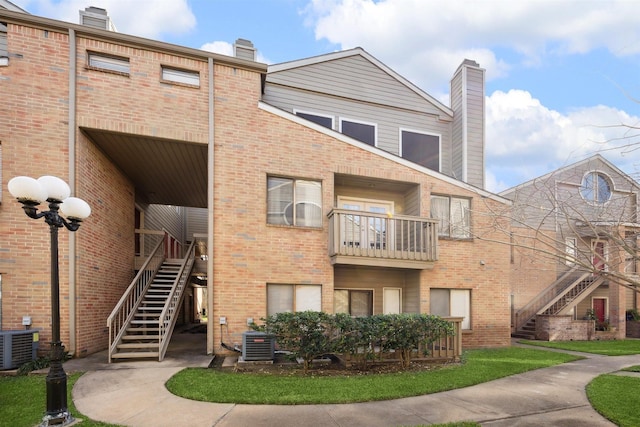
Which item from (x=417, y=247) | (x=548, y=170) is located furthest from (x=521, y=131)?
(x=417, y=247)

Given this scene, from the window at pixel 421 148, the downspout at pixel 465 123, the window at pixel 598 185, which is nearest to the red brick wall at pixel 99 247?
the window at pixel 421 148

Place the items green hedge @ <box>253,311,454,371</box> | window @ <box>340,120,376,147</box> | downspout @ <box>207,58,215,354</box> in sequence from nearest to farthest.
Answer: green hedge @ <box>253,311,454,371</box> → downspout @ <box>207,58,215,354</box> → window @ <box>340,120,376,147</box>

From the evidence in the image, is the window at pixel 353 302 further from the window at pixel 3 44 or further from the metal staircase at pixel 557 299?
the window at pixel 3 44

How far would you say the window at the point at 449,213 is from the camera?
1152 cm

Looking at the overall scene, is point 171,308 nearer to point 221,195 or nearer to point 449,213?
point 221,195

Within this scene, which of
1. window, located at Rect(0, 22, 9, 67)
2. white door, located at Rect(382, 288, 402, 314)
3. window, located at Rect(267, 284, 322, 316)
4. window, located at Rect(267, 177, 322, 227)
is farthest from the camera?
white door, located at Rect(382, 288, 402, 314)

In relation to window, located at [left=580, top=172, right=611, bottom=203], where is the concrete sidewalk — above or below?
below

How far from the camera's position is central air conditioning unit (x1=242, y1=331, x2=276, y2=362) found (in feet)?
26.8

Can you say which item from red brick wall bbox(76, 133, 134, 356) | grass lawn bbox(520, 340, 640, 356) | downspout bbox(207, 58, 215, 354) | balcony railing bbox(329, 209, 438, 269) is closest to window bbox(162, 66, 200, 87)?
downspout bbox(207, 58, 215, 354)

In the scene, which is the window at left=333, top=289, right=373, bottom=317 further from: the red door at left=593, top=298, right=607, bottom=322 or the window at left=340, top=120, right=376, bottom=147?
the red door at left=593, top=298, right=607, bottom=322

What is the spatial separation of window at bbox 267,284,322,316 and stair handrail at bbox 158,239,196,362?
2559 millimetres

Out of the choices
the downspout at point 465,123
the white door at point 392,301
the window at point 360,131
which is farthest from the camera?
the downspout at point 465,123

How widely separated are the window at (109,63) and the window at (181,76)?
3.02ft

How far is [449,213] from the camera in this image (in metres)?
11.6
